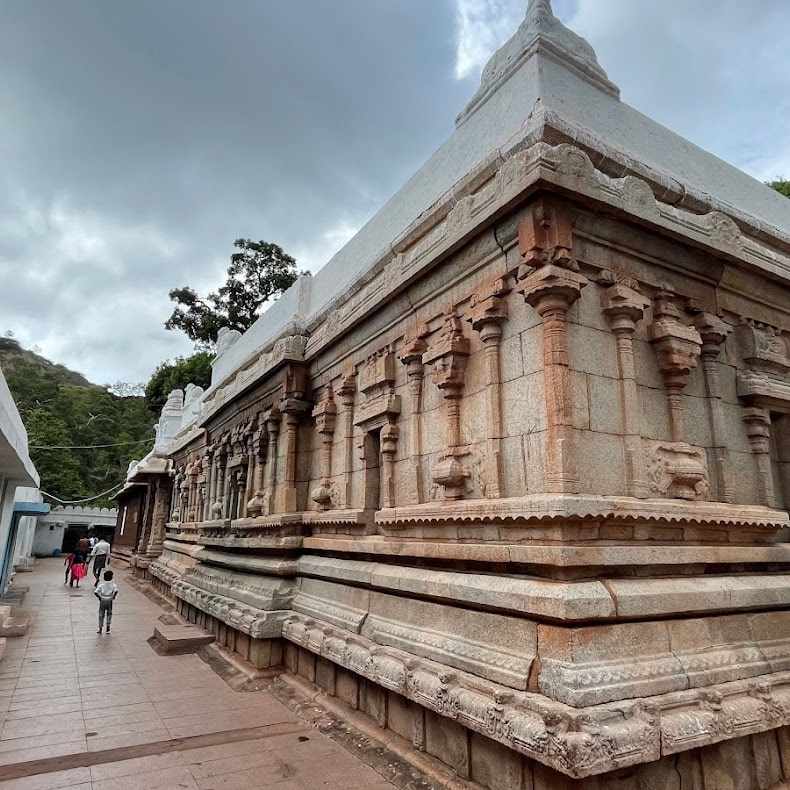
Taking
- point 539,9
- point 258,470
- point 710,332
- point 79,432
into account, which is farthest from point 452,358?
point 79,432

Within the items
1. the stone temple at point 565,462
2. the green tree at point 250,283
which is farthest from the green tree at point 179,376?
the stone temple at point 565,462

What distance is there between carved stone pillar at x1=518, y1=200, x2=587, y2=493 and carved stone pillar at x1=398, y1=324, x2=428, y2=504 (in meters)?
1.50

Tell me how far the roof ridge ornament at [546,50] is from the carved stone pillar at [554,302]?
2068 mm

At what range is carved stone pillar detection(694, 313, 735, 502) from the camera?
4.59 m

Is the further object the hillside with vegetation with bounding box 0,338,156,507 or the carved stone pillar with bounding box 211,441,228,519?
the hillside with vegetation with bounding box 0,338,156,507

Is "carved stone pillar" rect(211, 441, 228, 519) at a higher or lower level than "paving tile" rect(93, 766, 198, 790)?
higher

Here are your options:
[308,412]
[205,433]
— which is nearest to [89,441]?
[205,433]

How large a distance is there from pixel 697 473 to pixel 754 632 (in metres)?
1.21

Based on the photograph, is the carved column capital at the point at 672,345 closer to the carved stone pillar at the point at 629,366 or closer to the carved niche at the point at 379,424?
the carved stone pillar at the point at 629,366

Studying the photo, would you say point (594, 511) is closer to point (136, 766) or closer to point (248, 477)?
point (136, 766)

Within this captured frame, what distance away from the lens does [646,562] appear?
3801 mm

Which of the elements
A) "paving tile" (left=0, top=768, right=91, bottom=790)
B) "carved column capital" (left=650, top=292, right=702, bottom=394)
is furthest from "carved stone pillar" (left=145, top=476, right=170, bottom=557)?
"carved column capital" (left=650, top=292, right=702, bottom=394)

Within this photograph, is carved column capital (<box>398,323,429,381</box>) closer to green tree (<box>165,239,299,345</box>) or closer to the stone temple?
the stone temple

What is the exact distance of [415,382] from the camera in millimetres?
5566
